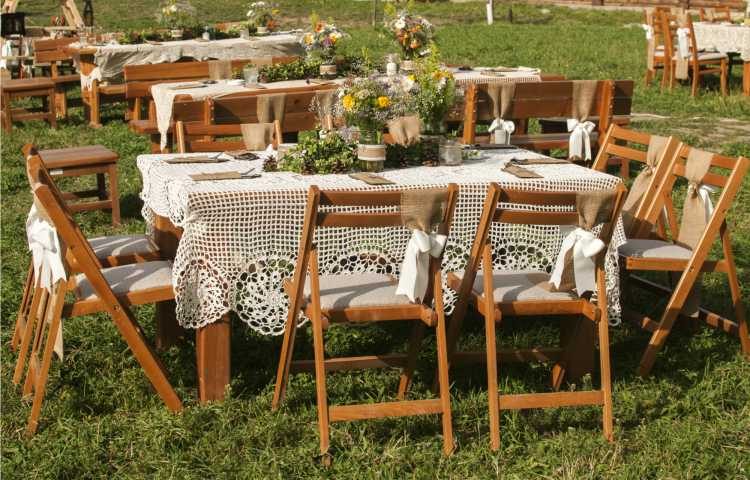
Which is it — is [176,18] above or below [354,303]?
above

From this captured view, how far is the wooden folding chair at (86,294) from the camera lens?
12.8 feet

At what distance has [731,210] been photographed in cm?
761

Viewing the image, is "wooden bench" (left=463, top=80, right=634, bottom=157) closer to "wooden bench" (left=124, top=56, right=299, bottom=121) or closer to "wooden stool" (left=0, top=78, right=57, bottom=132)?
"wooden bench" (left=124, top=56, right=299, bottom=121)

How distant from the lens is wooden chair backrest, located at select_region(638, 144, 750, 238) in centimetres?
455

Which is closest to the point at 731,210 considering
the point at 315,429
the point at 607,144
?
the point at 607,144

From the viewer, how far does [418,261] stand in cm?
388

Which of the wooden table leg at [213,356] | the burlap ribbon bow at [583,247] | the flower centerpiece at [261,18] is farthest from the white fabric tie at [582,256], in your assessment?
the flower centerpiece at [261,18]

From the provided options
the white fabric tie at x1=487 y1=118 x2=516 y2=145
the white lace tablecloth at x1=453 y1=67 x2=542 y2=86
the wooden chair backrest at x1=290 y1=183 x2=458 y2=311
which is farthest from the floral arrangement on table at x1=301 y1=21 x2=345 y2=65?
the wooden chair backrest at x1=290 y1=183 x2=458 y2=311

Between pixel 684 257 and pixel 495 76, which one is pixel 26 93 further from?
pixel 684 257

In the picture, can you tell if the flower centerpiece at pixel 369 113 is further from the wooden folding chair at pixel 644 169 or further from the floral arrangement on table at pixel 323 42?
the floral arrangement on table at pixel 323 42

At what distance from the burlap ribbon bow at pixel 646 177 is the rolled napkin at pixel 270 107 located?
237 cm

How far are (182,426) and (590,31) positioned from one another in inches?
736

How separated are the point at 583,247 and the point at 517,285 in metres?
0.41

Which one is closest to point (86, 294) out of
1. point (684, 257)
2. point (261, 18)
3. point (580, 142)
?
point (684, 257)
